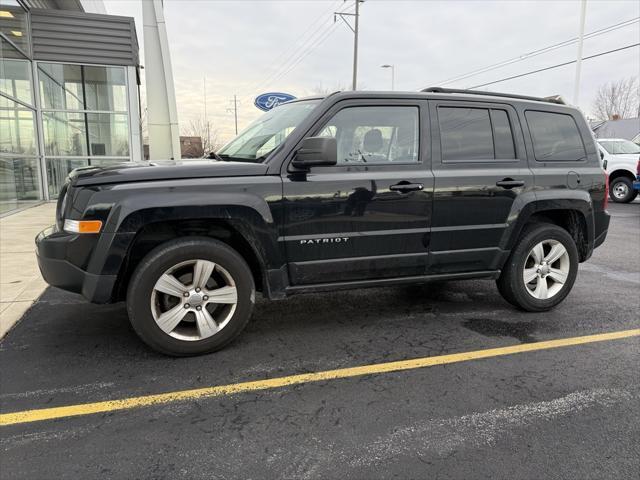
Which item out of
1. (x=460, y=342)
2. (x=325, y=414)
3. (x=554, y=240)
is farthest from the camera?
(x=554, y=240)

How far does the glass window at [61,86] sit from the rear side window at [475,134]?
44.3ft

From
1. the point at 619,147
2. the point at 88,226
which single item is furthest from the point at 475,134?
the point at 619,147

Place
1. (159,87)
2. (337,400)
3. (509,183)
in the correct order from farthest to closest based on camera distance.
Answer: (159,87)
(509,183)
(337,400)

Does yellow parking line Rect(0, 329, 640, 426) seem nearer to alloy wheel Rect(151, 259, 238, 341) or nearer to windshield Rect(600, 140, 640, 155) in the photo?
alloy wheel Rect(151, 259, 238, 341)

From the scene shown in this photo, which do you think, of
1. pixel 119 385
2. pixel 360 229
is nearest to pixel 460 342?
pixel 360 229

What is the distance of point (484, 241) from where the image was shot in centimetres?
417

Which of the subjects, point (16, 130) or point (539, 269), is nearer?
point (539, 269)

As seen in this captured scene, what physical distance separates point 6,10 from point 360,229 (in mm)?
12482

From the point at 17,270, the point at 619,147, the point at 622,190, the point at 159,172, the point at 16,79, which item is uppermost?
the point at 16,79

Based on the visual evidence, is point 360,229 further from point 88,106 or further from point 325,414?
point 88,106

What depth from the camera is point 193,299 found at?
3.38m

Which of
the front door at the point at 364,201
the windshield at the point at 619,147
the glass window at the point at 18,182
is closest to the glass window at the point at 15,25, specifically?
the glass window at the point at 18,182

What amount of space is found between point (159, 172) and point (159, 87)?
1151cm

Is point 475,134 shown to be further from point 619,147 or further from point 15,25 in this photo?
point 619,147
